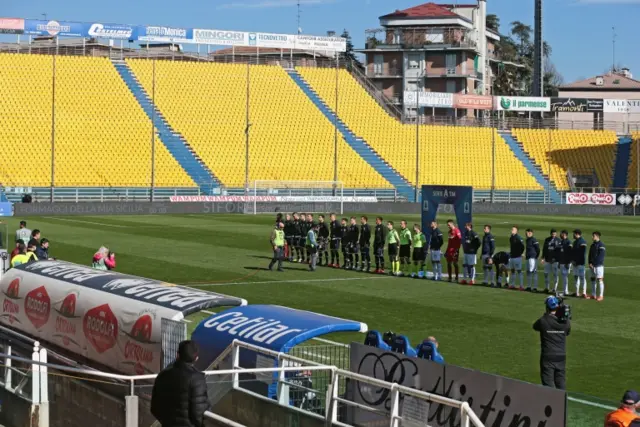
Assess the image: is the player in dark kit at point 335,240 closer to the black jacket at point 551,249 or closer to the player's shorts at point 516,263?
the player's shorts at point 516,263

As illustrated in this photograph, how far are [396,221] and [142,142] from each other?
2400 cm

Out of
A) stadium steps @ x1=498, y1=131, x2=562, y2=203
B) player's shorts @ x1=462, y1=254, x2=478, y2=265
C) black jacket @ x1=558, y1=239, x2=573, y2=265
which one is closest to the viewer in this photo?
black jacket @ x1=558, y1=239, x2=573, y2=265

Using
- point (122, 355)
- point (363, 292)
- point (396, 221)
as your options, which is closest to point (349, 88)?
point (396, 221)

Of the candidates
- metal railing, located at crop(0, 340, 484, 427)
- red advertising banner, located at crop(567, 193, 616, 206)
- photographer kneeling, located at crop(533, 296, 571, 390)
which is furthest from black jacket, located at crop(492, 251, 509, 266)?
red advertising banner, located at crop(567, 193, 616, 206)

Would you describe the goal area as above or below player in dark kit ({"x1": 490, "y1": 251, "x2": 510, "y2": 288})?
above

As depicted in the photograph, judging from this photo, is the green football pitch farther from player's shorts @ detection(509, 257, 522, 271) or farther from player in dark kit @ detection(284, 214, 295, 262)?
player's shorts @ detection(509, 257, 522, 271)

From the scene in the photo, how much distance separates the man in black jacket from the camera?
862cm

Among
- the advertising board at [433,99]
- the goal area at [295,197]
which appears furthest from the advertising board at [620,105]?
the goal area at [295,197]

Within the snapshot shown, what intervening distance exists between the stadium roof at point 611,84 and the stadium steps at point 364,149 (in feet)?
135

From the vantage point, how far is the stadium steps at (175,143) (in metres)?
72.5

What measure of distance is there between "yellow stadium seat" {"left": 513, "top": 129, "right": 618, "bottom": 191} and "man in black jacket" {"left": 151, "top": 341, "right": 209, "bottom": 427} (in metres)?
78.6

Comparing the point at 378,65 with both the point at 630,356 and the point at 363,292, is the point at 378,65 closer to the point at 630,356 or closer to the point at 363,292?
the point at 363,292

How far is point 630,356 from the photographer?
1889cm

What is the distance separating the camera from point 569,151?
89.7 m
